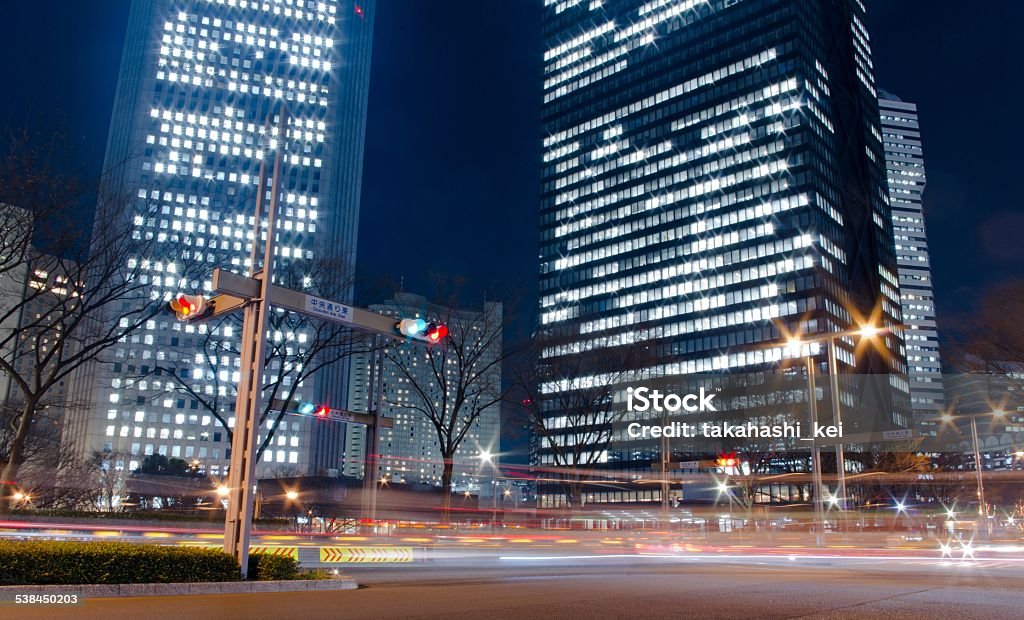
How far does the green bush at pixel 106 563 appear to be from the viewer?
11492 mm

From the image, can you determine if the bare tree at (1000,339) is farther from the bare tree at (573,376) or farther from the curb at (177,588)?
the curb at (177,588)

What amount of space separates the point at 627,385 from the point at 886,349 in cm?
10407

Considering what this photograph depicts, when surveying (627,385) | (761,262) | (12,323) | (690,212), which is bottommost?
(627,385)

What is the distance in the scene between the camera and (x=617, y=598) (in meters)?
12.6

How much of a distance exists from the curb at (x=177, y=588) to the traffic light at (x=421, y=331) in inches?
199

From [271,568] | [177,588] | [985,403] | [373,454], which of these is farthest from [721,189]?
[177,588]

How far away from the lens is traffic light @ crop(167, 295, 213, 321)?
14859 mm

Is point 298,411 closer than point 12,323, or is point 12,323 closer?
point 298,411

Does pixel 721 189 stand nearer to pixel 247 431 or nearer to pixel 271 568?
pixel 247 431

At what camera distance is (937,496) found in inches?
3022

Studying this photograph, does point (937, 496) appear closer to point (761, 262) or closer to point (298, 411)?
point (761, 262)

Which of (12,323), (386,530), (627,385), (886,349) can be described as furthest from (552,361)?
(886,349)

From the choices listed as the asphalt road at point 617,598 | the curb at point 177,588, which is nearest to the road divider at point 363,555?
the asphalt road at point 617,598

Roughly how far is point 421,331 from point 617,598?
673 cm
